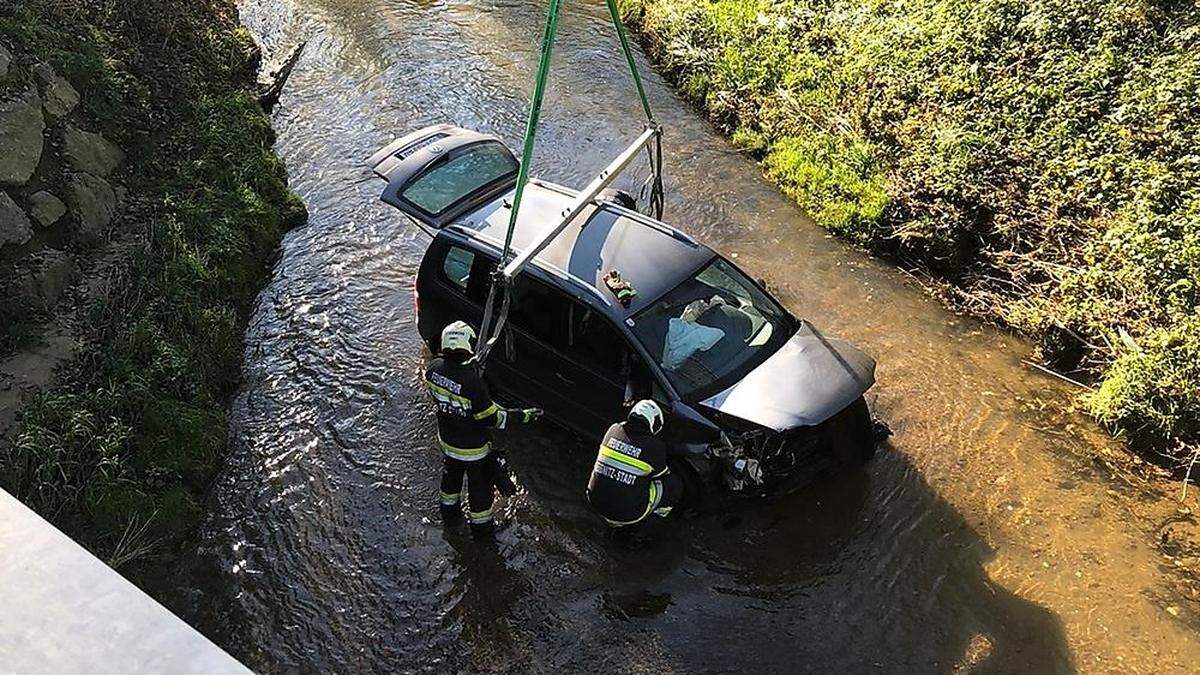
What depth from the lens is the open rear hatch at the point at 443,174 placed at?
7.69 m

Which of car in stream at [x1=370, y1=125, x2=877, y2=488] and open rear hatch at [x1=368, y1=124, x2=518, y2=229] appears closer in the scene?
car in stream at [x1=370, y1=125, x2=877, y2=488]

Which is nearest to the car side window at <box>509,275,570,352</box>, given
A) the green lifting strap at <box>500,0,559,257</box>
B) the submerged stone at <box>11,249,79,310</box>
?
the green lifting strap at <box>500,0,559,257</box>

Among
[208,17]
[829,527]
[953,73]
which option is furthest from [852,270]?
[208,17]

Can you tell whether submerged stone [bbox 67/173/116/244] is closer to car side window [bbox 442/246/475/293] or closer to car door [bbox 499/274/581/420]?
car side window [bbox 442/246/475/293]

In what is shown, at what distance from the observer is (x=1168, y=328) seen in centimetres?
758

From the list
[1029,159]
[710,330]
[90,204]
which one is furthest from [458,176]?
[1029,159]

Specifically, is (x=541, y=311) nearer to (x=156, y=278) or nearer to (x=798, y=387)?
(x=798, y=387)

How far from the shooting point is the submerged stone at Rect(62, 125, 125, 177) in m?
9.13

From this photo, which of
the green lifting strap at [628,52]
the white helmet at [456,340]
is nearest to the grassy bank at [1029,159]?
the green lifting strap at [628,52]

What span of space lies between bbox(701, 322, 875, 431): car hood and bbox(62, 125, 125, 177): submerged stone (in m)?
7.36

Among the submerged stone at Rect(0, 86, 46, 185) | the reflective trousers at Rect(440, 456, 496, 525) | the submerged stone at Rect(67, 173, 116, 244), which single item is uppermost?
the submerged stone at Rect(0, 86, 46, 185)

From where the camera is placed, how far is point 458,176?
7.99 metres

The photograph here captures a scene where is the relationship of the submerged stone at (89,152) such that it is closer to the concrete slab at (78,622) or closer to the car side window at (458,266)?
the car side window at (458,266)

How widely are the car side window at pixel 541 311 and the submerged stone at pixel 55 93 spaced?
6081mm
